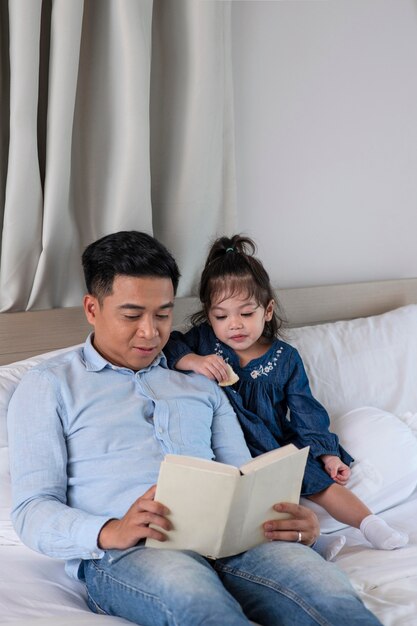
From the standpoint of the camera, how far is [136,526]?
1328mm

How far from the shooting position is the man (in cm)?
127

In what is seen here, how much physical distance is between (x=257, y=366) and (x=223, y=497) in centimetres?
64

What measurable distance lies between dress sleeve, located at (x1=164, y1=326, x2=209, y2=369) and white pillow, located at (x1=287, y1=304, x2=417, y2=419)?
0.31m

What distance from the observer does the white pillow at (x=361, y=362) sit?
6.97 feet

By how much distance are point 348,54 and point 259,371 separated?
121 cm

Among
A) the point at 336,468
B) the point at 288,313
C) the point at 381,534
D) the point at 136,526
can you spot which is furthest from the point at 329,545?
the point at 288,313

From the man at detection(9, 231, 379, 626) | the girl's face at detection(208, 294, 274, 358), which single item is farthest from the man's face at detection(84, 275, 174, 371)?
the girl's face at detection(208, 294, 274, 358)

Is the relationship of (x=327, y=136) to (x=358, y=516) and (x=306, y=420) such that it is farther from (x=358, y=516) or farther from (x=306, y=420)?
(x=358, y=516)

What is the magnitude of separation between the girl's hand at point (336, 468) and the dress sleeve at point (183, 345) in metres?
0.35

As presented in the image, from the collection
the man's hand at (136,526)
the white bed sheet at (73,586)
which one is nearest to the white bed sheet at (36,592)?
the white bed sheet at (73,586)

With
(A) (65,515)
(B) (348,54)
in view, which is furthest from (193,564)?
(B) (348,54)

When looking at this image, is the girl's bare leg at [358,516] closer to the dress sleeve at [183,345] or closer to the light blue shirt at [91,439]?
the light blue shirt at [91,439]

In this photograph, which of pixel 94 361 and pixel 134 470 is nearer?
pixel 134 470

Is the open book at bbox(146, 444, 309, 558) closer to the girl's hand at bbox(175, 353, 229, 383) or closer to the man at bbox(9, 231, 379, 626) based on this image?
the man at bbox(9, 231, 379, 626)
